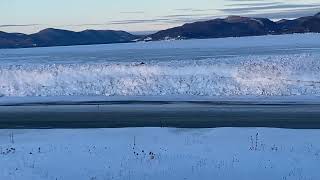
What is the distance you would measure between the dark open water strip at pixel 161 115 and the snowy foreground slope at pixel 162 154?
1.41 meters

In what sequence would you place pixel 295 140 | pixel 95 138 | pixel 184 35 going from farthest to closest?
pixel 184 35, pixel 95 138, pixel 295 140

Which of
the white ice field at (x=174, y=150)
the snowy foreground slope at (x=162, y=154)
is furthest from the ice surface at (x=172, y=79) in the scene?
the snowy foreground slope at (x=162, y=154)

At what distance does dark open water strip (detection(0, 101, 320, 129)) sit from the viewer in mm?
17156

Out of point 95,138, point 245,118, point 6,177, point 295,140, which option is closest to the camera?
point 6,177

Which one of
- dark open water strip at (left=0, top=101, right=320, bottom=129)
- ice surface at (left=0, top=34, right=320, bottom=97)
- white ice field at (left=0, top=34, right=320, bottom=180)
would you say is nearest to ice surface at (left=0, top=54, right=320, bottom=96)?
ice surface at (left=0, top=34, right=320, bottom=97)

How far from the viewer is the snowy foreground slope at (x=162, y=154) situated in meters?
10.9

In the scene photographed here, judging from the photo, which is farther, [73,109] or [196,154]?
[73,109]

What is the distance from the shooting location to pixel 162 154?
12.5m

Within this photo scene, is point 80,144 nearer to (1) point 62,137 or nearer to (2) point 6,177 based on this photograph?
(1) point 62,137

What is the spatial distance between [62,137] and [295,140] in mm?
5681

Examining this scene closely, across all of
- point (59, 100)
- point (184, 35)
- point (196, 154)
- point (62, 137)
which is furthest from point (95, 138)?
point (184, 35)

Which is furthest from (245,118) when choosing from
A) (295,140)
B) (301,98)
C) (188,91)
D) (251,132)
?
(188,91)

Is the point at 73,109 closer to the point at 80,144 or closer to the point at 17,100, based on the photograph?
the point at 17,100

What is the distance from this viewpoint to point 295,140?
13.8 metres
